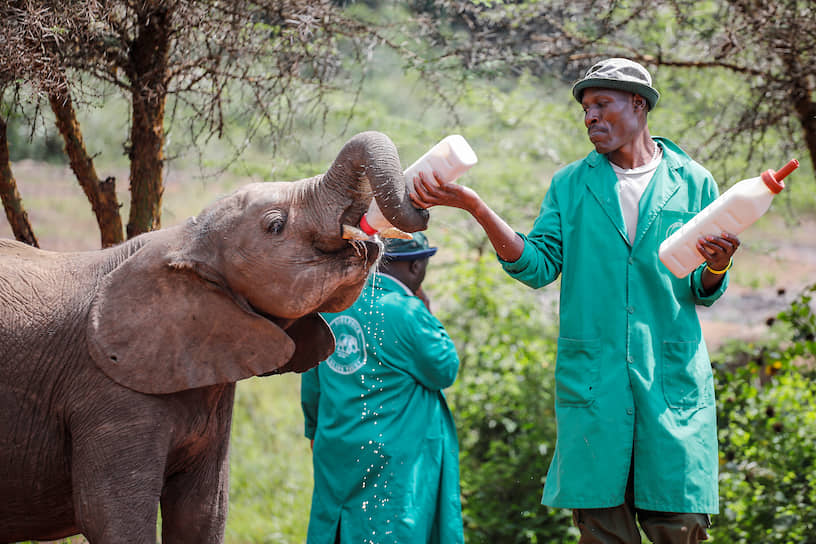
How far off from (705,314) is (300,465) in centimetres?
562

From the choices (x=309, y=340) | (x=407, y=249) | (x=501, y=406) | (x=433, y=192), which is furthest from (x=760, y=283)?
(x=433, y=192)

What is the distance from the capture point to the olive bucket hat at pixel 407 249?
181 inches

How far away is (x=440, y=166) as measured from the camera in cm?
304

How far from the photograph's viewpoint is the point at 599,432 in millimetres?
3459

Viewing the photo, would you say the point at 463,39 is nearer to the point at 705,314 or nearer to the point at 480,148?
the point at 480,148

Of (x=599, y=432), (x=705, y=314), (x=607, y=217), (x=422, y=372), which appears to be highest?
(x=705, y=314)

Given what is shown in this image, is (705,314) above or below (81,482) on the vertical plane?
above

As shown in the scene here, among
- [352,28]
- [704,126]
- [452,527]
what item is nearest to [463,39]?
[352,28]

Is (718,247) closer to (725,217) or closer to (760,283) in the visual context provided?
(725,217)

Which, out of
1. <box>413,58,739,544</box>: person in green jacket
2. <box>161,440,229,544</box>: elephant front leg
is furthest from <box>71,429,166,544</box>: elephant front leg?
<box>413,58,739,544</box>: person in green jacket

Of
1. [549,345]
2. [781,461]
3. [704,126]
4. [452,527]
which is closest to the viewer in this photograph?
[452,527]

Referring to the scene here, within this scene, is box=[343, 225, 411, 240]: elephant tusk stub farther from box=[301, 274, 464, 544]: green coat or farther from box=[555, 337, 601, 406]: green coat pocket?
box=[301, 274, 464, 544]: green coat

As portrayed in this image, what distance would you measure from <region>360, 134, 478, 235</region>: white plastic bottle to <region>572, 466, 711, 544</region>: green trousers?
A: 4.63 feet

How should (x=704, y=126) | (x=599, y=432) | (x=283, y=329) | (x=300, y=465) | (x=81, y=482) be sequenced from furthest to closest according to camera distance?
1. (x=300, y=465)
2. (x=704, y=126)
3. (x=599, y=432)
4. (x=283, y=329)
5. (x=81, y=482)
